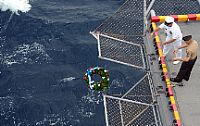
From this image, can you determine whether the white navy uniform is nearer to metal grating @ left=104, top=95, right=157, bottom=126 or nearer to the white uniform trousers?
the white uniform trousers

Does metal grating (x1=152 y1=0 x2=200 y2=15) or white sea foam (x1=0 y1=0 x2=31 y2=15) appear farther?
white sea foam (x1=0 y1=0 x2=31 y2=15)

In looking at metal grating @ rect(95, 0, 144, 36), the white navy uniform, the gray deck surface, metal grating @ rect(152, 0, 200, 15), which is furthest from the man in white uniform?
metal grating @ rect(152, 0, 200, 15)

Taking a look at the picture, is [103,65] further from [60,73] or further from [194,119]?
[194,119]

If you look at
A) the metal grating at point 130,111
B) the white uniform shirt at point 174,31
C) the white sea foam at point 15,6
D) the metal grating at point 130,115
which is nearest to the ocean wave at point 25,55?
the white sea foam at point 15,6

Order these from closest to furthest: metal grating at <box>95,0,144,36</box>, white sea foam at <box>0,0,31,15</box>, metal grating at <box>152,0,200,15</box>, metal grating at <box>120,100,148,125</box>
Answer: metal grating at <box>120,100,148,125</box>, metal grating at <box>95,0,144,36</box>, metal grating at <box>152,0,200,15</box>, white sea foam at <box>0,0,31,15</box>

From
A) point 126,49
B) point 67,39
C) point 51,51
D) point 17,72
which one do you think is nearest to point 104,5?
point 67,39

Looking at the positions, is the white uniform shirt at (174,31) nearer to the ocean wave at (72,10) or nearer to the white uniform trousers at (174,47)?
the white uniform trousers at (174,47)
